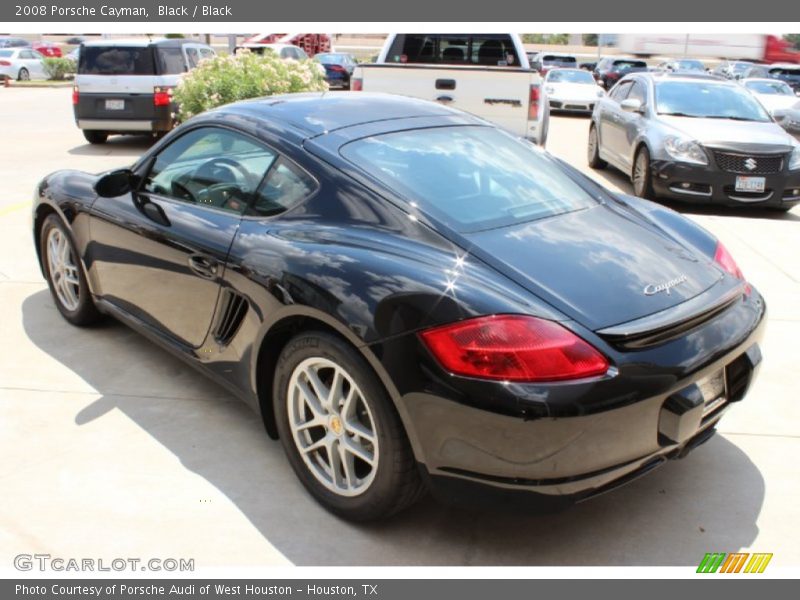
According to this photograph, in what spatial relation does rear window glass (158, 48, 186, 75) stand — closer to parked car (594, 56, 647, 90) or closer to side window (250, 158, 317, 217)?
side window (250, 158, 317, 217)

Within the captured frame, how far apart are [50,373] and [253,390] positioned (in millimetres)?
1678

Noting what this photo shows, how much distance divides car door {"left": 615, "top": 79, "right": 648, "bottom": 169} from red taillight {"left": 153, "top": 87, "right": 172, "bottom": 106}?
687 cm

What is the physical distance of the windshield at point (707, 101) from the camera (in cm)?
955

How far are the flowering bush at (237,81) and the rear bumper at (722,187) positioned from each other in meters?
4.43

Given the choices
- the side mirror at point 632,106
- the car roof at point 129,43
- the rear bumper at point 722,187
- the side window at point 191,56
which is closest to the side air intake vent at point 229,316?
the rear bumper at point 722,187

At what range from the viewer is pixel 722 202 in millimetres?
8695

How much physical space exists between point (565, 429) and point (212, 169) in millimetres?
2247

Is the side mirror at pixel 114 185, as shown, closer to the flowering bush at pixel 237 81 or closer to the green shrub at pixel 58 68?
the flowering bush at pixel 237 81

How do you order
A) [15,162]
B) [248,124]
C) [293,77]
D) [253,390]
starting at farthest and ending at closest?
[15,162] < [293,77] < [248,124] < [253,390]

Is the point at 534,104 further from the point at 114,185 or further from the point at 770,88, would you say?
the point at 770,88

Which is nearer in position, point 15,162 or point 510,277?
point 510,277

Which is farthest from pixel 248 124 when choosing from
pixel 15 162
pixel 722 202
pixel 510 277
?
pixel 15 162

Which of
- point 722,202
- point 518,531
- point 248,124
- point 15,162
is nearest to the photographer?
point 518,531

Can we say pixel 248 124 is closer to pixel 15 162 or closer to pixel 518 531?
pixel 518 531
